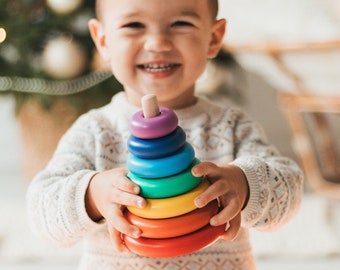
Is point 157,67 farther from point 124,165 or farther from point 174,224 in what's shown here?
point 174,224

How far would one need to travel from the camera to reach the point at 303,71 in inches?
63.6

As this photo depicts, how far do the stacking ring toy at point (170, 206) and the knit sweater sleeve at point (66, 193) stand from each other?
0.13 metres

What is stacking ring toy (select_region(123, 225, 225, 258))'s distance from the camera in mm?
670

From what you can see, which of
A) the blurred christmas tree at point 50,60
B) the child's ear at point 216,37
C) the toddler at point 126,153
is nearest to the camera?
the toddler at point 126,153

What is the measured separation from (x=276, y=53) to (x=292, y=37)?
6 centimetres

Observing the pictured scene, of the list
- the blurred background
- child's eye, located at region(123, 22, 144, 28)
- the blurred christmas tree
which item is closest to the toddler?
child's eye, located at region(123, 22, 144, 28)

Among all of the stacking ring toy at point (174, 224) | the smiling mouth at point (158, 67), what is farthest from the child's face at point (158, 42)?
the stacking ring toy at point (174, 224)

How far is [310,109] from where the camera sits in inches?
68.3

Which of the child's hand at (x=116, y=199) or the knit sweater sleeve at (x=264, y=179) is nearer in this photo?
the child's hand at (x=116, y=199)

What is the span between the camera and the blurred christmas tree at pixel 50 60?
5.69 ft

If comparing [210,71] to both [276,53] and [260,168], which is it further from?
[260,168]

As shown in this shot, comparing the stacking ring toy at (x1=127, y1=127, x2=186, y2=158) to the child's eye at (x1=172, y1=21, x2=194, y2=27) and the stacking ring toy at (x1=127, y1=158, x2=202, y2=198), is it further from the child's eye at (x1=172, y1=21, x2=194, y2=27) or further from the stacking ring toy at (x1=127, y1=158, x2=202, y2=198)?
the child's eye at (x1=172, y1=21, x2=194, y2=27)

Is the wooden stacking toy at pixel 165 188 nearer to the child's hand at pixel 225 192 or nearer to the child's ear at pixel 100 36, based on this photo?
the child's hand at pixel 225 192

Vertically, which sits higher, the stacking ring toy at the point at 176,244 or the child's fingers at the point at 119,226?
the child's fingers at the point at 119,226
